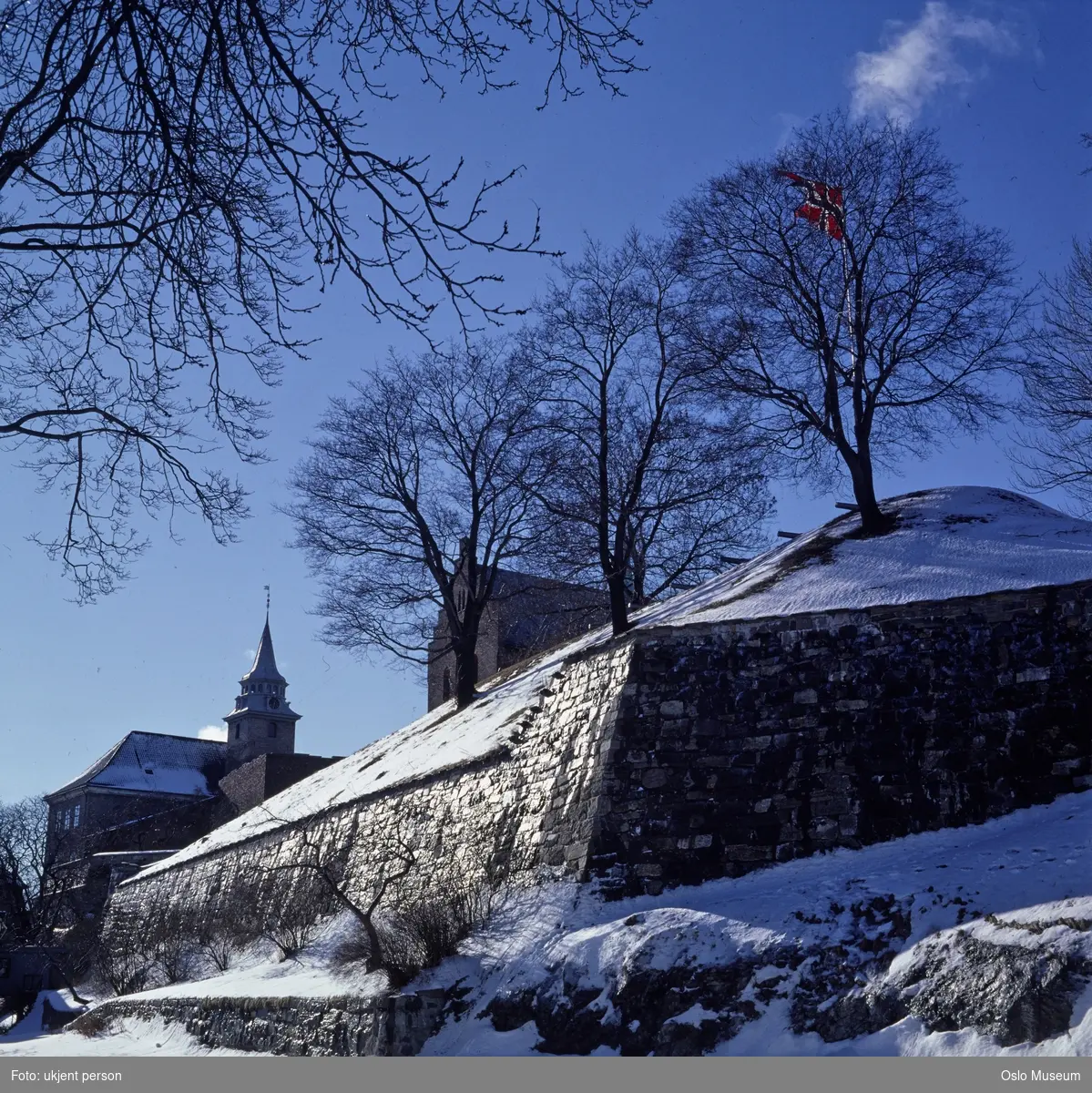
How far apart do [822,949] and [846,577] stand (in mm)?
6296

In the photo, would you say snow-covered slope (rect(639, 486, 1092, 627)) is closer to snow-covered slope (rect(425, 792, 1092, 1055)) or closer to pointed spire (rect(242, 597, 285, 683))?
snow-covered slope (rect(425, 792, 1092, 1055))

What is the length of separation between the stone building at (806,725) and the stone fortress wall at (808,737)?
2cm

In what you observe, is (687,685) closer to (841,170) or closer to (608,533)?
(608,533)

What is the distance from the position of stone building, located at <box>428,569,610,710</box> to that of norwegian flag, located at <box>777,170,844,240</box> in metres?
8.37

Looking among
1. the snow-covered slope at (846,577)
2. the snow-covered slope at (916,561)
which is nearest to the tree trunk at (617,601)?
the snow-covered slope at (846,577)

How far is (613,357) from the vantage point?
2125cm

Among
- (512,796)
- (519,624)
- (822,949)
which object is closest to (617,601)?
(512,796)

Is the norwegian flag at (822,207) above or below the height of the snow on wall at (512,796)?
above

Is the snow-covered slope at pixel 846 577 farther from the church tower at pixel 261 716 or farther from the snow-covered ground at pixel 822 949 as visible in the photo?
the church tower at pixel 261 716

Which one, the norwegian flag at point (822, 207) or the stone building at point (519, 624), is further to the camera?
the stone building at point (519, 624)

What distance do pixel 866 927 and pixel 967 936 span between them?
110 centimetres

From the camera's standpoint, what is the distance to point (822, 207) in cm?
1928

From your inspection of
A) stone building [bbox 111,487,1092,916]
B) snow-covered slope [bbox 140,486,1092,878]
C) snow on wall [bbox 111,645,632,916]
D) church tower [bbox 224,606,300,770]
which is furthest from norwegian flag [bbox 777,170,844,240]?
church tower [bbox 224,606,300,770]

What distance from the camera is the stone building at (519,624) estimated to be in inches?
1054
